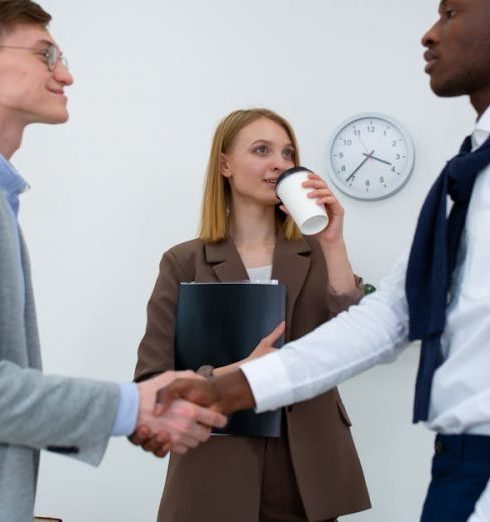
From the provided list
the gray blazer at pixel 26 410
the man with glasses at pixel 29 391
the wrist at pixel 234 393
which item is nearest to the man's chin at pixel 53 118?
the man with glasses at pixel 29 391

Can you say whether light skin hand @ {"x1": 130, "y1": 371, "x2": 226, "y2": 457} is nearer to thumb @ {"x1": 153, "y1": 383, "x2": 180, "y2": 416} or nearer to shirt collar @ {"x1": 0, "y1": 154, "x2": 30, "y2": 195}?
thumb @ {"x1": 153, "y1": 383, "x2": 180, "y2": 416}

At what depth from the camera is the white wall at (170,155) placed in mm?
2727

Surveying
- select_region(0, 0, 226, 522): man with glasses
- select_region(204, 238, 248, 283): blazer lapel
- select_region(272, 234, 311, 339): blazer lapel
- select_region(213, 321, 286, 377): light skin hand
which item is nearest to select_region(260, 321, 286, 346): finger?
select_region(213, 321, 286, 377): light skin hand

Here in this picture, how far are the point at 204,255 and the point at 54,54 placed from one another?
0.69 m

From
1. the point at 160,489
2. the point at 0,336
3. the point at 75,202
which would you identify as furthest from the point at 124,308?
the point at 0,336

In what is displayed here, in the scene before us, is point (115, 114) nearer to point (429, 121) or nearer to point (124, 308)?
point (124, 308)

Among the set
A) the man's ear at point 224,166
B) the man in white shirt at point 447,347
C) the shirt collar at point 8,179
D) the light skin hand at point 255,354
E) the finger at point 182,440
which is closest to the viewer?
the man in white shirt at point 447,347

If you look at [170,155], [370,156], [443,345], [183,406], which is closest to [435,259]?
[443,345]

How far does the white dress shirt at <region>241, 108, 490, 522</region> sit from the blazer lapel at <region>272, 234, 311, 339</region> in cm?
49

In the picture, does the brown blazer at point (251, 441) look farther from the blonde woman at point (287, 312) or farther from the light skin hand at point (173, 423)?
the light skin hand at point (173, 423)

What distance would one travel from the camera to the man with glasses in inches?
46.4

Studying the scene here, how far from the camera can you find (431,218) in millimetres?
1251

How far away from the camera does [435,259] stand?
122cm

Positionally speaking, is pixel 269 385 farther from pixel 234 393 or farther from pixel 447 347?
pixel 447 347
